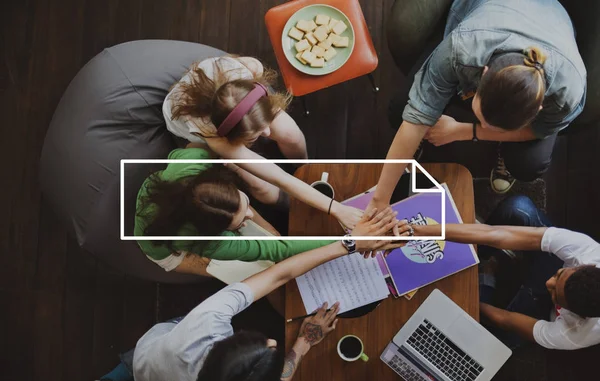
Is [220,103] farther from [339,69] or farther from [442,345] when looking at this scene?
[442,345]

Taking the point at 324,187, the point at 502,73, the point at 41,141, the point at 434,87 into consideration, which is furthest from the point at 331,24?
the point at 41,141

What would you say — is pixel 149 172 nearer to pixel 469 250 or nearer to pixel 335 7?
pixel 335 7

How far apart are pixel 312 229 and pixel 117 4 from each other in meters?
1.56

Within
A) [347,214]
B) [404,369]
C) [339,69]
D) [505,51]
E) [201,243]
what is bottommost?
[404,369]

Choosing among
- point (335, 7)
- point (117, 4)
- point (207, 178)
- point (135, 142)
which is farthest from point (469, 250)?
point (117, 4)

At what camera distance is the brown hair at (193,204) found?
1451mm

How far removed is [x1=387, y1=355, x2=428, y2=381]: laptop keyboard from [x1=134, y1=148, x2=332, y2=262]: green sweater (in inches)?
16.6

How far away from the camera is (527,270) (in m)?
1.90

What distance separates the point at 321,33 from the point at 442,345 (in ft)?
3.75

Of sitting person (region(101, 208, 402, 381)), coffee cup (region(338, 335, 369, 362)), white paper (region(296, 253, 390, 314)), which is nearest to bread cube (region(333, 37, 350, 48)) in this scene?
sitting person (region(101, 208, 402, 381))

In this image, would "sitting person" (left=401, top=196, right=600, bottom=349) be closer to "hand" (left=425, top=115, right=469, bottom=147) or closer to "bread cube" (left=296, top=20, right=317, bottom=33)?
"hand" (left=425, top=115, right=469, bottom=147)

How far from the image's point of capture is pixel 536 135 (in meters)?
1.71

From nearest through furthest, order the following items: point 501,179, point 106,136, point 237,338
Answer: point 237,338
point 106,136
point 501,179

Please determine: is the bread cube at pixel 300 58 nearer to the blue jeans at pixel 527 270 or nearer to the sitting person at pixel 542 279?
the sitting person at pixel 542 279
